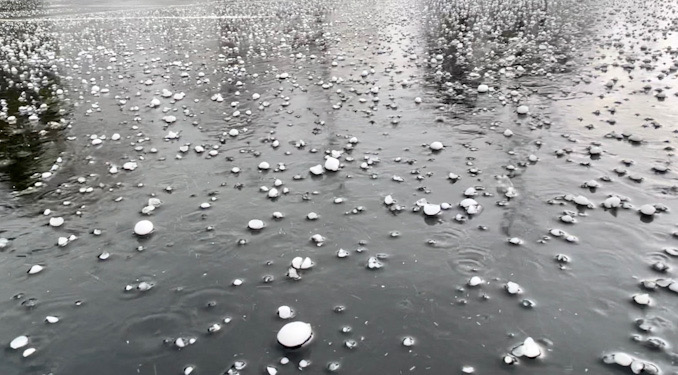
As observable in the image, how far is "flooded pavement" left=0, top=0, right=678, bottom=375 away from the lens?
497 cm

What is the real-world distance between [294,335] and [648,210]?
17.4ft

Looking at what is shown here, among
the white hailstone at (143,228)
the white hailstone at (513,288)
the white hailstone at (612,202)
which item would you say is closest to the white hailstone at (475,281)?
the white hailstone at (513,288)

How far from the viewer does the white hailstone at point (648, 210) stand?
6.76m

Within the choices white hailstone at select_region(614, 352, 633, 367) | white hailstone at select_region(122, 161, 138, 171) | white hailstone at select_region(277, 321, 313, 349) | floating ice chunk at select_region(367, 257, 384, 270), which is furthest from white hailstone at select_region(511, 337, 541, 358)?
white hailstone at select_region(122, 161, 138, 171)

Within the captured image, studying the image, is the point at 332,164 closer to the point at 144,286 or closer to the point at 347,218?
the point at 347,218

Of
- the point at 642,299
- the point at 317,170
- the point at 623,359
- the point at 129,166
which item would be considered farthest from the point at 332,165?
the point at 623,359

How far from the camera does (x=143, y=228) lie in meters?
6.93

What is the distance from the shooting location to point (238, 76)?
14953 millimetres

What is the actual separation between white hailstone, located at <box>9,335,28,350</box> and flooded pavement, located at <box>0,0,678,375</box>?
2cm

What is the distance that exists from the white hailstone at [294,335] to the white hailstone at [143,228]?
298 cm

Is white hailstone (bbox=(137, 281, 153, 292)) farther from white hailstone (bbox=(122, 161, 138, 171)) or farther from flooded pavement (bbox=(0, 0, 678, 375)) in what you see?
white hailstone (bbox=(122, 161, 138, 171))

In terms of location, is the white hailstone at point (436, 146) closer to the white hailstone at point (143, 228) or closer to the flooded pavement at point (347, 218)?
the flooded pavement at point (347, 218)

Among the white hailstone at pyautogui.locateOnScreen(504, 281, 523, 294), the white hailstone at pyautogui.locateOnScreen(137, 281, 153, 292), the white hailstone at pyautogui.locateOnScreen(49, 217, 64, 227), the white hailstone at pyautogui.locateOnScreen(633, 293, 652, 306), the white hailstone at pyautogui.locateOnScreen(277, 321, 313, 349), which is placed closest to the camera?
the white hailstone at pyautogui.locateOnScreen(277, 321, 313, 349)

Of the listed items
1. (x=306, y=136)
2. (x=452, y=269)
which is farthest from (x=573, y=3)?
(x=452, y=269)
